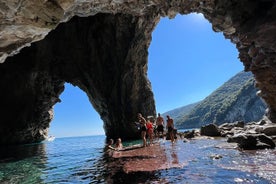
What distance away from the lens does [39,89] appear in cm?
3659

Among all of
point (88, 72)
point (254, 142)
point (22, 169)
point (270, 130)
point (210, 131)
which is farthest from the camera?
point (88, 72)

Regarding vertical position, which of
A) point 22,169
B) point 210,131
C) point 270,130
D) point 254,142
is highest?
point 210,131

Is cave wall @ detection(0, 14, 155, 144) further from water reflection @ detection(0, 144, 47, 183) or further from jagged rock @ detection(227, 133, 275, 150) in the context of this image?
jagged rock @ detection(227, 133, 275, 150)

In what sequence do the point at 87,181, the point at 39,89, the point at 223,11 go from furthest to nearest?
1. the point at 39,89
2. the point at 223,11
3. the point at 87,181

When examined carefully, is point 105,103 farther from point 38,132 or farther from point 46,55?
point 38,132

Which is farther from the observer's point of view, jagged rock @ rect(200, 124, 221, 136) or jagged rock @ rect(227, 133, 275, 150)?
jagged rock @ rect(200, 124, 221, 136)

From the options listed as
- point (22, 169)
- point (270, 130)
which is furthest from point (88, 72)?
point (270, 130)

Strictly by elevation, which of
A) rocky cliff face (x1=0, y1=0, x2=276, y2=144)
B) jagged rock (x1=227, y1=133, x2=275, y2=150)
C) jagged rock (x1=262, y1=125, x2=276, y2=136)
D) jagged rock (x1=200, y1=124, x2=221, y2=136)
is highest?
rocky cliff face (x1=0, y1=0, x2=276, y2=144)

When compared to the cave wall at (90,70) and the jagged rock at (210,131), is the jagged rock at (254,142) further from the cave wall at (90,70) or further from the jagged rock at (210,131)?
the cave wall at (90,70)

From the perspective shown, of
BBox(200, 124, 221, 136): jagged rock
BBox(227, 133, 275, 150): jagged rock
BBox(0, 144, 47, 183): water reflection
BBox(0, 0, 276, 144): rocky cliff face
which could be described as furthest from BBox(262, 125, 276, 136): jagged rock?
BBox(0, 0, 276, 144): rocky cliff face

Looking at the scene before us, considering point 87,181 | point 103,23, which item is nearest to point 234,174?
point 87,181

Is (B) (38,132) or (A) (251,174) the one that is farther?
(B) (38,132)

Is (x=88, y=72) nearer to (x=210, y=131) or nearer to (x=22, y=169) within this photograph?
(x=210, y=131)

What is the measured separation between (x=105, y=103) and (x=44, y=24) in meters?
29.8
